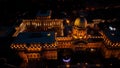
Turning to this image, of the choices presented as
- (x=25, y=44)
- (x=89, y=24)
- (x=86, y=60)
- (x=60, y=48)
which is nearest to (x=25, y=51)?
(x=25, y=44)

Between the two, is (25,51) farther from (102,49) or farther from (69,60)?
(102,49)

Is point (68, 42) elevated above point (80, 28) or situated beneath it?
situated beneath

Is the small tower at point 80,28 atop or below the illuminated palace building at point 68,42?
atop

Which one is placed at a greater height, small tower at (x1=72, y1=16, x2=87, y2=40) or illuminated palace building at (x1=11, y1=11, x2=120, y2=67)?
small tower at (x1=72, y1=16, x2=87, y2=40)

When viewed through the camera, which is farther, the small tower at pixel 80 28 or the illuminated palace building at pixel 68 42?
the small tower at pixel 80 28

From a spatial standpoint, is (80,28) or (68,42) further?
(68,42)

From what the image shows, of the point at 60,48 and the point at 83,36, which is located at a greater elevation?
the point at 83,36

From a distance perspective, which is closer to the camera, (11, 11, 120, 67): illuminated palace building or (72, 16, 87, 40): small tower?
(11, 11, 120, 67): illuminated palace building

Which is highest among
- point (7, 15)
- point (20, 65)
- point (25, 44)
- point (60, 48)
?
point (7, 15)

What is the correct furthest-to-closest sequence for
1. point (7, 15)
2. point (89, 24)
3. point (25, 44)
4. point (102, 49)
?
point (7, 15) → point (89, 24) → point (102, 49) → point (25, 44)

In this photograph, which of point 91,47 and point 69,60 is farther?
point 91,47

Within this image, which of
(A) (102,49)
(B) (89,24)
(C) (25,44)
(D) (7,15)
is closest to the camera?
(C) (25,44)
